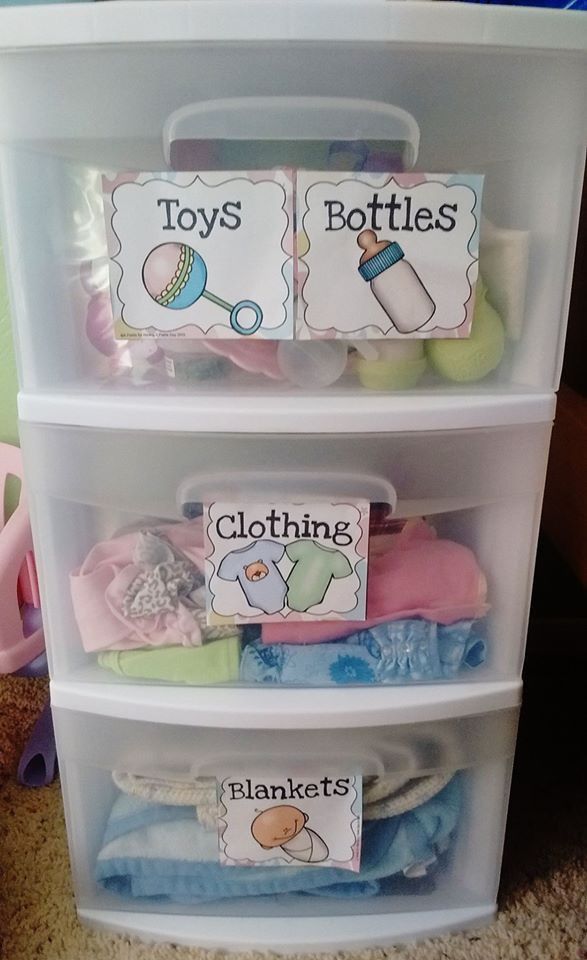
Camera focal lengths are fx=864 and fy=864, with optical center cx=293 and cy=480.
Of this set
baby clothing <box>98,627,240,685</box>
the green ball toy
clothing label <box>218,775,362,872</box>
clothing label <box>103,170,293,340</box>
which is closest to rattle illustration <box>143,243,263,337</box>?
clothing label <box>103,170,293,340</box>

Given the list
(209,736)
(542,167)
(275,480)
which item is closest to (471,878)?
(209,736)

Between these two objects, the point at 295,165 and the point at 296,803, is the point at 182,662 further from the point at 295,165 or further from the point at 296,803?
the point at 295,165

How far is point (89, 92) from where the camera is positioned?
49 cm

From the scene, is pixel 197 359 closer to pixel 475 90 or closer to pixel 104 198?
pixel 104 198

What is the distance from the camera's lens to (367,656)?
62 cm

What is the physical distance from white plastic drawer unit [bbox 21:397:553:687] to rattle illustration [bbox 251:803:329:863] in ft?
0.38

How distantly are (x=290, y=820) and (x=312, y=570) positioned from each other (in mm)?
213

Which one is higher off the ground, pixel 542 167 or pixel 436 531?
pixel 542 167

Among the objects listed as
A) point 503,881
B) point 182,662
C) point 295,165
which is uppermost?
point 295,165

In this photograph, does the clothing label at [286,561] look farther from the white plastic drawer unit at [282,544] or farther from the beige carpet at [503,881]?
the beige carpet at [503,881]

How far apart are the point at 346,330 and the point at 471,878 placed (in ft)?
1.56

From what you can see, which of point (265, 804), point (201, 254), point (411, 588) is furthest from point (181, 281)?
point (265, 804)

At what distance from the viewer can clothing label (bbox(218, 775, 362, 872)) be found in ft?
2.14

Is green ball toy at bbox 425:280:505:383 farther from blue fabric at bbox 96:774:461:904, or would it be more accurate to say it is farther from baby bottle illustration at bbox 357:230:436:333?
blue fabric at bbox 96:774:461:904
